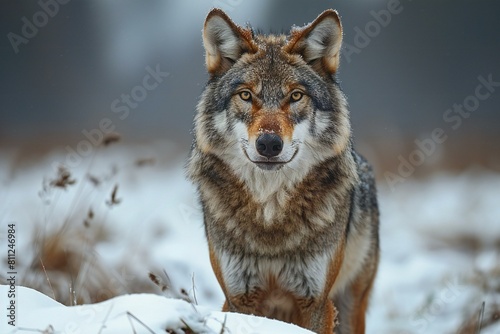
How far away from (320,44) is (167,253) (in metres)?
4.20

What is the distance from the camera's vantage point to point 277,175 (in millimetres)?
3674

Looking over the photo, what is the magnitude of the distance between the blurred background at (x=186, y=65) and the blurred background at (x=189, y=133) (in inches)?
1.3

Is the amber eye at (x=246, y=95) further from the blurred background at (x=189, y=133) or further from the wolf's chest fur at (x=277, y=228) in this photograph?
the blurred background at (x=189, y=133)

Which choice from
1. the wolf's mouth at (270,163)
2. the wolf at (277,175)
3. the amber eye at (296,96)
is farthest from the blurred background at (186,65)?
the wolf's mouth at (270,163)

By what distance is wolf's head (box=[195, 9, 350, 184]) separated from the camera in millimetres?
3398

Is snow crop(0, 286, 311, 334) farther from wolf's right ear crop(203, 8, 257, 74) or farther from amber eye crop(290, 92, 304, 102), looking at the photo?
wolf's right ear crop(203, 8, 257, 74)

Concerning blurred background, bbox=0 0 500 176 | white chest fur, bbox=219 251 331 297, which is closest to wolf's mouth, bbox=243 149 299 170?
white chest fur, bbox=219 251 331 297

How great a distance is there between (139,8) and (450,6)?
7.39 meters

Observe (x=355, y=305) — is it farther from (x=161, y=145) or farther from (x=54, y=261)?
(x=161, y=145)

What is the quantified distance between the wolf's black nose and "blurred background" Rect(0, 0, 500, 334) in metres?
2.47

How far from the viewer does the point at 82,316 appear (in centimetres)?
228

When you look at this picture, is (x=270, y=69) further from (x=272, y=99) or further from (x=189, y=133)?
(x=189, y=133)

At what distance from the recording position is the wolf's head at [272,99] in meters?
3.40

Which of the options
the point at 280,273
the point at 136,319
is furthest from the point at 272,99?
the point at 136,319
